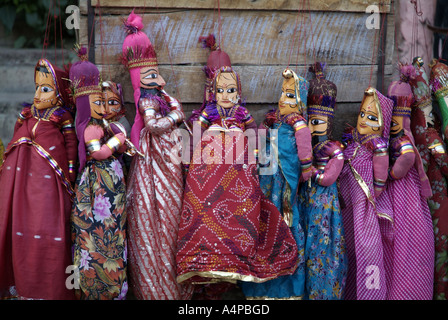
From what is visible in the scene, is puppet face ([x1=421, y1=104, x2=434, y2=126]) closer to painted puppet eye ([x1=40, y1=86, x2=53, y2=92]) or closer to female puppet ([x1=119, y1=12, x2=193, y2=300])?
female puppet ([x1=119, y1=12, x2=193, y2=300])

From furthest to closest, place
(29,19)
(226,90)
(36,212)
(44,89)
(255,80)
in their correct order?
(29,19) < (255,80) < (226,90) < (44,89) < (36,212)

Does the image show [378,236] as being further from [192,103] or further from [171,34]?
[171,34]

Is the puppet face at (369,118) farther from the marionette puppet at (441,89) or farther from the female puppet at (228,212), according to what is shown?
the female puppet at (228,212)

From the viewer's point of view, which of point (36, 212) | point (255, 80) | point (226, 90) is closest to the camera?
point (36, 212)

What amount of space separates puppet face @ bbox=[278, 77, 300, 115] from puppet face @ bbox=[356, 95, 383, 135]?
36 cm

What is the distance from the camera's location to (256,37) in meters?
2.85

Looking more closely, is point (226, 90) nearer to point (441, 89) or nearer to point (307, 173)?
point (307, 173)

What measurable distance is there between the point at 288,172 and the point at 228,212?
371 mm

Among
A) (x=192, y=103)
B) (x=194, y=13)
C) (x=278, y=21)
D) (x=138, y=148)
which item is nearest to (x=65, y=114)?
(x=138, y=148)

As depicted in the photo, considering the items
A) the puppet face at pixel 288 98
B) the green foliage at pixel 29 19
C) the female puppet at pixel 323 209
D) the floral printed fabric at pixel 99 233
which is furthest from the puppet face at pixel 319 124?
the green foliage at pixel 29 19

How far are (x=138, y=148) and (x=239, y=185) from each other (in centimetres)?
52

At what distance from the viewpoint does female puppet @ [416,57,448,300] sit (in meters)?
2.77

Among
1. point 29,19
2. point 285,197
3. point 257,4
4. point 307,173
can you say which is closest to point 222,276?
point 285,197

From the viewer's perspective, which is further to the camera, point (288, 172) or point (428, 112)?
point (428, 112)
